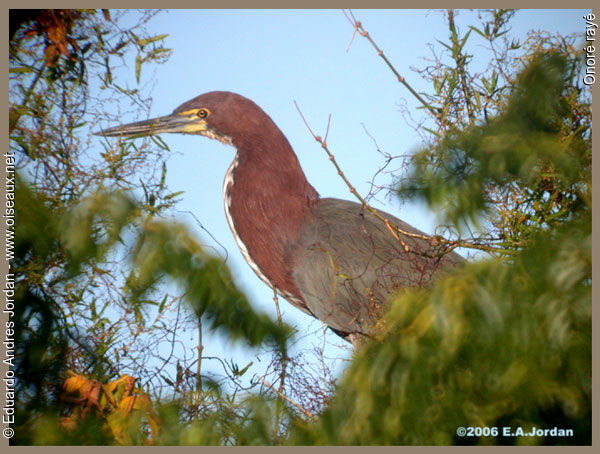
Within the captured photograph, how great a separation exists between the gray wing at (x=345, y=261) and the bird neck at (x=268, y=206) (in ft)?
0.17

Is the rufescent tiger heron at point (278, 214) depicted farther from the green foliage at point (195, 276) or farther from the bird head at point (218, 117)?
the green foliage at point (195, 276)

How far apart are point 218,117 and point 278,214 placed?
33cm

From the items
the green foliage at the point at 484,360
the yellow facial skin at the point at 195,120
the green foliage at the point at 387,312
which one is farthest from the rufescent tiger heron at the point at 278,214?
the green foliage at the point at 484,360

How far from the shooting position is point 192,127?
2.01 metres

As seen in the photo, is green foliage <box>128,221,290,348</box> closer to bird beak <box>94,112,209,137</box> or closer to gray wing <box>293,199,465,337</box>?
gray wing <box>293,199,465,337</box>

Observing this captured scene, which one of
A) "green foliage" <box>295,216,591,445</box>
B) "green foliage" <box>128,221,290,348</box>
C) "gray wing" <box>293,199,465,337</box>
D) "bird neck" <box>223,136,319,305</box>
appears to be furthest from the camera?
"bird neck" <box>223,136,319,305</box>

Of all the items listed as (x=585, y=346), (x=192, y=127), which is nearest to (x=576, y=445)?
(x=585, y=346)

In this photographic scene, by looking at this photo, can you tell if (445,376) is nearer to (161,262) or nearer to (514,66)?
(161,262)

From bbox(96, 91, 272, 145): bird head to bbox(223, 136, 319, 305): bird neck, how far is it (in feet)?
0.16

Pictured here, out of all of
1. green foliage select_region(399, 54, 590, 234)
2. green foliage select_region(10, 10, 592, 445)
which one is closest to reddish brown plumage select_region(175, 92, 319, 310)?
green foliage select_region(10, 10, 592, 445)

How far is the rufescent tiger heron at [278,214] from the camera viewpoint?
1.93m

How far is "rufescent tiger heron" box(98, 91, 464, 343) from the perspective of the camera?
193 cm

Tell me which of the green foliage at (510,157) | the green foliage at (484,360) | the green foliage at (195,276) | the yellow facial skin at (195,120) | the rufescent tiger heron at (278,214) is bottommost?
the green foliage at (484,360)

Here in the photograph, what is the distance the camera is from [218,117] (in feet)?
6.69
